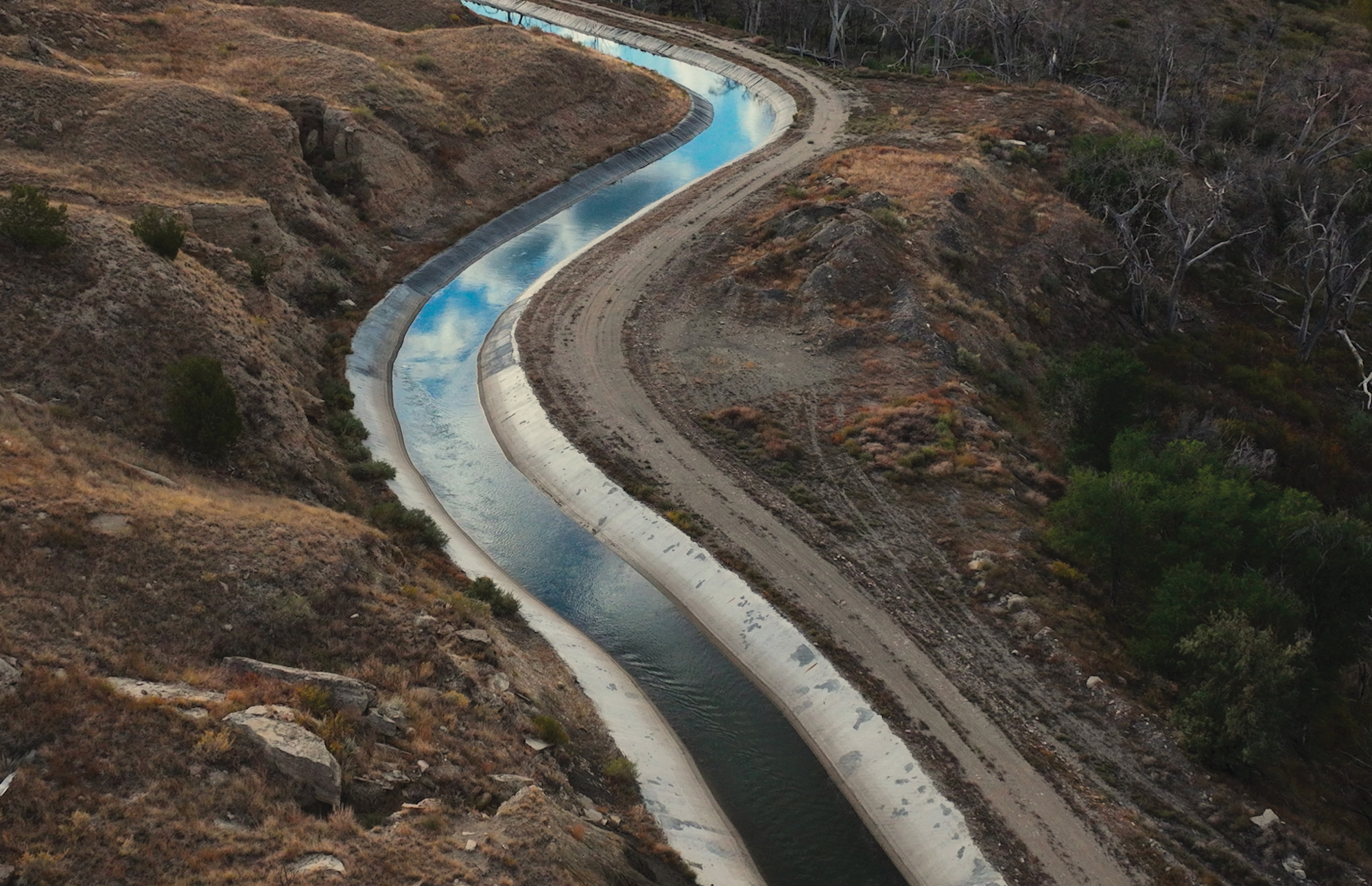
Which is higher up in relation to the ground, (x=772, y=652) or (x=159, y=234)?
(x=159, y=234)

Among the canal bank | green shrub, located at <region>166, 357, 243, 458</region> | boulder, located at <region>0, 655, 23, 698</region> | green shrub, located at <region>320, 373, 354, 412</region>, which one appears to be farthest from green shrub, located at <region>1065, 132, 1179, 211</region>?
boulder, located at <region>0, 655, 23, 698</region>

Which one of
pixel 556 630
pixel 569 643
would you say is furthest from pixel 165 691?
pixel 556 630

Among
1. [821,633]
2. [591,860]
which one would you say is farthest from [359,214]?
[591,860]

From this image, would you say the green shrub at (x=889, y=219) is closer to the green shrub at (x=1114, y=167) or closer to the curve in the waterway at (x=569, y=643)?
the green shrub at (x=1114, y=167)

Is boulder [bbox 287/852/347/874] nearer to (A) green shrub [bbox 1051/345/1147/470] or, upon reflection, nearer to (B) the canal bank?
(B) the canal bank

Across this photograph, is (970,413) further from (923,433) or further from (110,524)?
(110,524)
